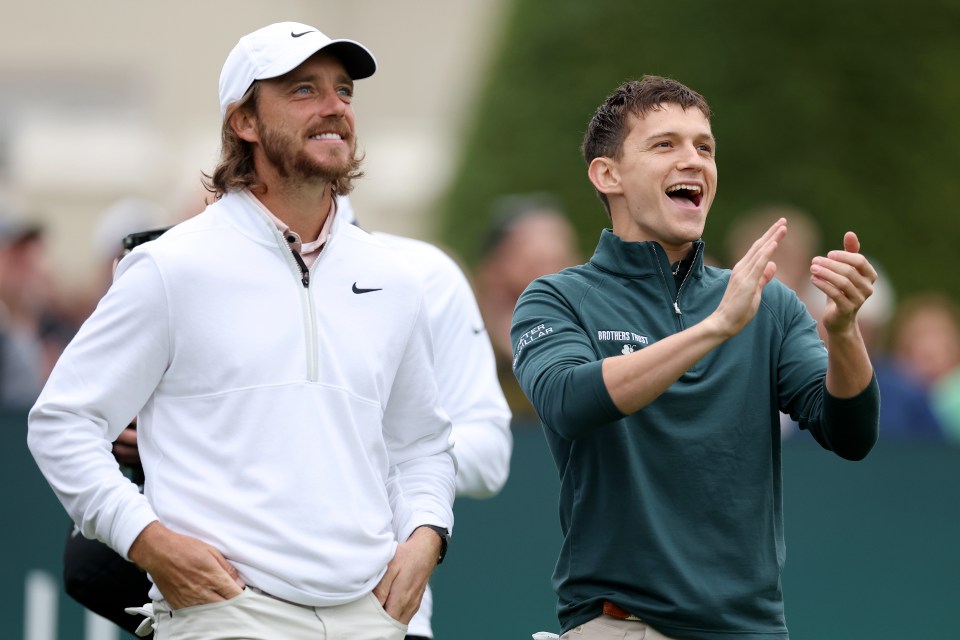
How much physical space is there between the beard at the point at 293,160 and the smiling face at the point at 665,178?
29.5 inches

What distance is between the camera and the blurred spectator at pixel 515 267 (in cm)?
755

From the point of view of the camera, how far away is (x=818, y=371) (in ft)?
14.1

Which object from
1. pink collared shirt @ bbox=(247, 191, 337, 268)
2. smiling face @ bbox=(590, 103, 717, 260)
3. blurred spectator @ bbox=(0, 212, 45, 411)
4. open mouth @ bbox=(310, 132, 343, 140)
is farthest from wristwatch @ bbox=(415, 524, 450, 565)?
blurred spectator @ bbox=(0, 212, 45, 411)

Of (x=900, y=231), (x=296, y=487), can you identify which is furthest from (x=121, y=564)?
(x=900, y=231)

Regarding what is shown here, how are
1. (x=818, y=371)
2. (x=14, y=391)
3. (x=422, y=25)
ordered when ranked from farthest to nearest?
1. (x=422, y=25)
2. (x=14, y=391)
3. (x=818, y=371)

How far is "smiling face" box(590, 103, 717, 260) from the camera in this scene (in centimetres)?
442

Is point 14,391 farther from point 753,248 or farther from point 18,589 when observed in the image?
point 753,248

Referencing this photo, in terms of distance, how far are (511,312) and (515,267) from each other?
0.22m

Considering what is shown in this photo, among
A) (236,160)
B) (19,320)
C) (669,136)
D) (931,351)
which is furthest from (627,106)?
(931,351)

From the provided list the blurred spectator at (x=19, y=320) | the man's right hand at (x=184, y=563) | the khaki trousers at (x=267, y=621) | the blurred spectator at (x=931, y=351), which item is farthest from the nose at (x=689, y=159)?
the blurred spectator at (x=931, y=351)

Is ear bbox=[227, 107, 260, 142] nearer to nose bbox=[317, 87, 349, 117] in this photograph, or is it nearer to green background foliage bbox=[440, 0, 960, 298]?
nose bbox=[317, 87, 349, 117]

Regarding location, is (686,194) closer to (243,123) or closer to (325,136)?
(325,136)

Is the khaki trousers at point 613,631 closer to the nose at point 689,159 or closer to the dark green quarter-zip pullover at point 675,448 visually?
the dark green quarter-zip pullover at point 675,448

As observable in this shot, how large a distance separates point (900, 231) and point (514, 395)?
7525 millimetres
